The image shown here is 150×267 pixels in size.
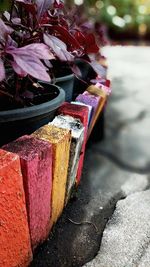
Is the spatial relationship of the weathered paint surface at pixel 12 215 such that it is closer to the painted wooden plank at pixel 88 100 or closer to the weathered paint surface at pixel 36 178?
the weathered paint surface at pixel 36 178

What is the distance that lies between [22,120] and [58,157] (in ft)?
0.54

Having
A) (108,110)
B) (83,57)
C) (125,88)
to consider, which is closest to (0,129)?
(83,57)

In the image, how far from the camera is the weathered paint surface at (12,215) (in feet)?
2.85

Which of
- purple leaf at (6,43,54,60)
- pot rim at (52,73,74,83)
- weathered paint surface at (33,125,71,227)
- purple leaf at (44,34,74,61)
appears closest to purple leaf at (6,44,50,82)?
purple leaf at (6,43,54,60)

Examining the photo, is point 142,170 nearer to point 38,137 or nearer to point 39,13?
point 38,137

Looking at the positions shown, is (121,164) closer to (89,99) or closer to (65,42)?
(89,99)

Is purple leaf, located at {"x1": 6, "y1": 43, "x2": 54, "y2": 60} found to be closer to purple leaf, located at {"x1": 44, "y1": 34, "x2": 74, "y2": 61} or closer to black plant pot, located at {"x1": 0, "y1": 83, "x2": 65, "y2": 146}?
purple leaf, located at {"x1": 44, "y1": 34, "x2": 74, "y2": 61}

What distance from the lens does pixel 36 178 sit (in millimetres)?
1006

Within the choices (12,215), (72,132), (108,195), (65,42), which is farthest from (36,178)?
(108,195)

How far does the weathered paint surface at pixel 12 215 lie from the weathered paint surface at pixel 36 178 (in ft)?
0.10

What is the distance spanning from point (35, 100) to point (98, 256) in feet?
2.01

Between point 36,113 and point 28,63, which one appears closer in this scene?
point 28,63

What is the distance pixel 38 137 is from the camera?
42.1 inches

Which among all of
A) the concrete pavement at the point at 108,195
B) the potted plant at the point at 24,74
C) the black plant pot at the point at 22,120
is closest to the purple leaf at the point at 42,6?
the potted plant at the point at 24,74
